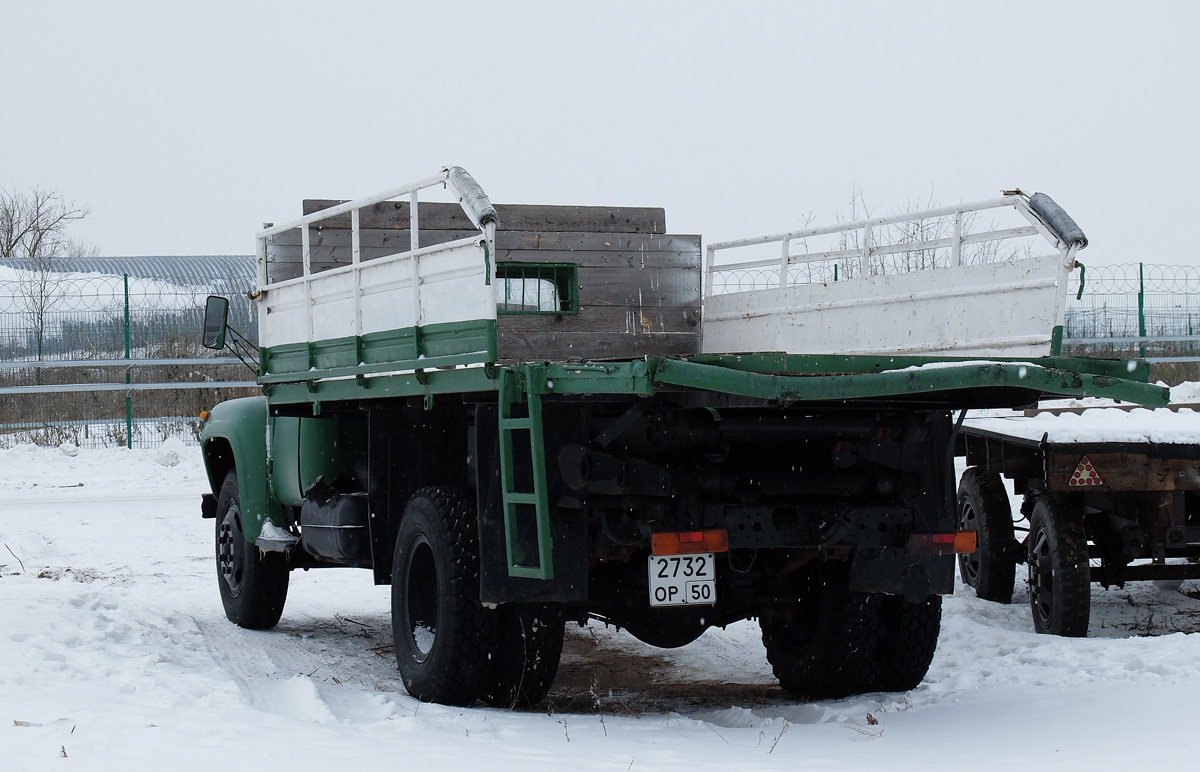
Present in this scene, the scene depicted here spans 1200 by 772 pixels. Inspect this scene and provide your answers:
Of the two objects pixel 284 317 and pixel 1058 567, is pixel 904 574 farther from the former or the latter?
pixel 284 317

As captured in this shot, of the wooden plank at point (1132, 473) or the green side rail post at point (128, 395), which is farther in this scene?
the green side rail post at point (128, 395)

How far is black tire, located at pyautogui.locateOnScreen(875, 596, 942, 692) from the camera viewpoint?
6.91m

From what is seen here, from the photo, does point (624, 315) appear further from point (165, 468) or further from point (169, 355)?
point (169, 355)

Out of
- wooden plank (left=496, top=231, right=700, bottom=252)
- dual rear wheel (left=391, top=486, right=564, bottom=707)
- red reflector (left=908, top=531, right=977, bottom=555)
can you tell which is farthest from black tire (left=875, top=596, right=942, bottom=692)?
wooden plank (left=496, top=231, right=700, bottom=252)

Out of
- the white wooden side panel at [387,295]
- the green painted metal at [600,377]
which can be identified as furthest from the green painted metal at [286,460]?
the green painted metal at [600,377]

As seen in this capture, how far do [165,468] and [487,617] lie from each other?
588 inches

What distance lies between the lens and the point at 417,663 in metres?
6.56

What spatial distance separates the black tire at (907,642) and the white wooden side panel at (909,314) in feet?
4.52

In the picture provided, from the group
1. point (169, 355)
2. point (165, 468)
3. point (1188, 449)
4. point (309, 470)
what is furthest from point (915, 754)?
point (169, 355)

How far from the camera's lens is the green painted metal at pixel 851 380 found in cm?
505

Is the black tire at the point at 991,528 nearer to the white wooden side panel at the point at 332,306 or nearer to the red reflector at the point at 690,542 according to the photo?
the red reflector at the point at 690,542

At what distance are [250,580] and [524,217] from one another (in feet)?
10.2

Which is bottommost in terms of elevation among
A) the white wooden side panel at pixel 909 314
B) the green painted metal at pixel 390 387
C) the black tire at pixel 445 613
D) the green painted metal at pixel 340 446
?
the black tire at pixel 445 613

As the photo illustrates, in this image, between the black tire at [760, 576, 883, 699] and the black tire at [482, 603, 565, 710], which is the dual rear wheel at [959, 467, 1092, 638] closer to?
the black tire at [760, 576, 883, 699]
